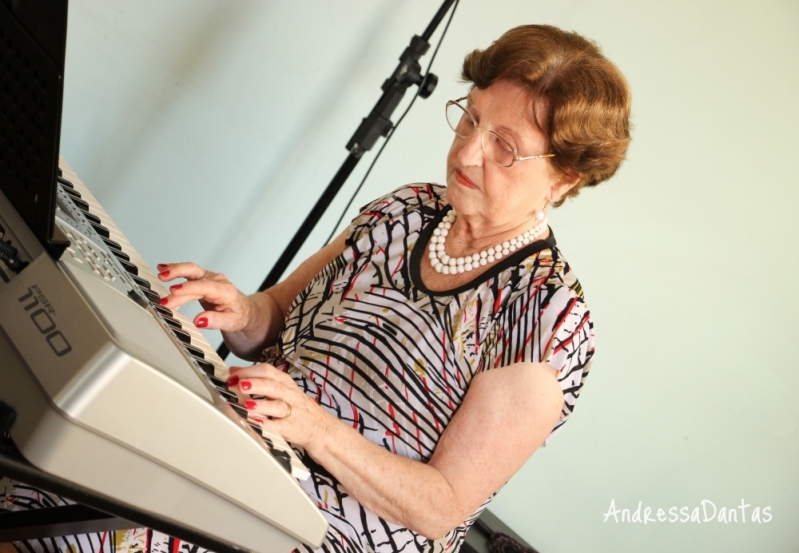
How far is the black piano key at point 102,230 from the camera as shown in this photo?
3.06 ft

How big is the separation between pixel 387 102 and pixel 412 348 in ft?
2.45

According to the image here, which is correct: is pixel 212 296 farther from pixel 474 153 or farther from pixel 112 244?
pixel 474 153

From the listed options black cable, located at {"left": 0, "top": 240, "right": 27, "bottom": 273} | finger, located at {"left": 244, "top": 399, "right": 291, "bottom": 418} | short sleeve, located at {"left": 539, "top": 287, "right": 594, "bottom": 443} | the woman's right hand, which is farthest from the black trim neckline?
black cable, located at {"left": 0, "top": 240, "right": 27, "bottom": 273}

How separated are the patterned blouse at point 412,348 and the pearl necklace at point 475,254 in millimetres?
16

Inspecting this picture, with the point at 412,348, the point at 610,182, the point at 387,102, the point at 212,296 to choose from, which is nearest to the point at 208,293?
the point at 212,296

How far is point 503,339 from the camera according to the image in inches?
42.9

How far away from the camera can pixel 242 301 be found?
4.17 feet

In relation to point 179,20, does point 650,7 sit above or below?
above

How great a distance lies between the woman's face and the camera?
1145mm

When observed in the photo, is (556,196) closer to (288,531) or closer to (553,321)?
(553,321)

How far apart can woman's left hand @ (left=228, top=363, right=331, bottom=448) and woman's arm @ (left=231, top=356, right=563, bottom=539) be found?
7cm

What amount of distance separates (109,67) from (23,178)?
1.20 meters

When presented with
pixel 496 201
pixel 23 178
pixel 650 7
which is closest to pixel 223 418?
pixel 23 178

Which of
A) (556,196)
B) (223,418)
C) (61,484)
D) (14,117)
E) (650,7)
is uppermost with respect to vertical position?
(650,7)
